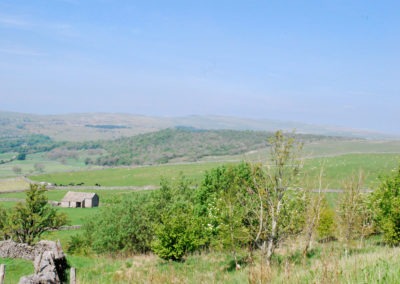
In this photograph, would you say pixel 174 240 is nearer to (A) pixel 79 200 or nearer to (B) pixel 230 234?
(B) pixel 230 234

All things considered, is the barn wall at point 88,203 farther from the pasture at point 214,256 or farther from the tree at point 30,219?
the tree at point 30,219

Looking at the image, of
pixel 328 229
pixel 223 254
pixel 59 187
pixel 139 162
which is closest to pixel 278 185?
pixel 223 254

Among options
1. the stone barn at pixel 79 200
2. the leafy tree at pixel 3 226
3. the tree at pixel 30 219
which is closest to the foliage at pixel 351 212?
the tree at pixel 30 219

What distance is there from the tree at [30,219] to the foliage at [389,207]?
3466cm

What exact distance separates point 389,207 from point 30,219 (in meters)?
37.0

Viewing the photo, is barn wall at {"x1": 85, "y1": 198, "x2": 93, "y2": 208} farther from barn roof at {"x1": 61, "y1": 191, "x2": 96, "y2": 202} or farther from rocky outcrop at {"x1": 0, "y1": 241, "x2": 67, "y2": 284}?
rocky outcrop at {"x1": 0, "y1": 241, "x2": 67, "y2": 284}

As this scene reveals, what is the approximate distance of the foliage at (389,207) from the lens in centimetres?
2403

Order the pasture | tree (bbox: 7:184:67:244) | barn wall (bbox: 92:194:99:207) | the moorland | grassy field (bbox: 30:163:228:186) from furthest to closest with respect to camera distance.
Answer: grassy field (bbox: 30:163:228:186) < barn wall (bbox: 92:194:99:207) < tree (bbox: 7:184:67:244) < the moorland < the pasture

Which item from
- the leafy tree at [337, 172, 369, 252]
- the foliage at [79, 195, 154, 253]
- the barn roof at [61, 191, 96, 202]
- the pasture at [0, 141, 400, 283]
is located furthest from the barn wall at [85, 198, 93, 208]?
the leafy tree at [337, 172, 369, 252]

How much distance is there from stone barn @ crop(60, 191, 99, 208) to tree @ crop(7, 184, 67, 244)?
1774 inches

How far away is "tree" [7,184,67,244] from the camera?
44.2m

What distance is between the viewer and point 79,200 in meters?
90.1

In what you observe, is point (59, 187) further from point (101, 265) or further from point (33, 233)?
point (101, 265)

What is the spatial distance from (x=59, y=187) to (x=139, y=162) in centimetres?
7916
